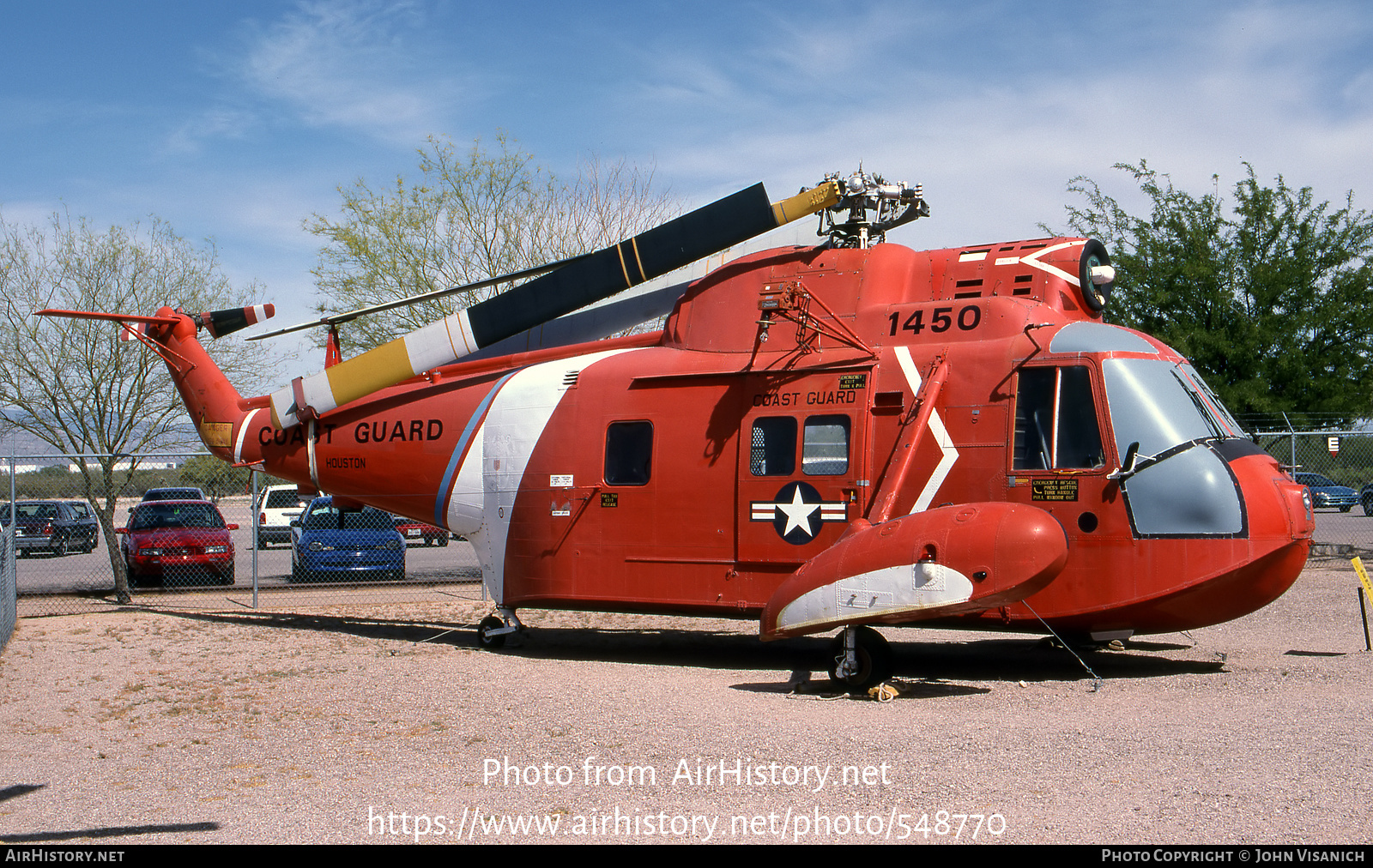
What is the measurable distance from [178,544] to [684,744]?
13298mm

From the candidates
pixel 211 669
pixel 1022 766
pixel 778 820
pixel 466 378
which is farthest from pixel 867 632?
pixel 211 669

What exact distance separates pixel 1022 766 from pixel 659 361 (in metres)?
5.63

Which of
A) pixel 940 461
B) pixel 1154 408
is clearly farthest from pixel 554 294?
pixel 1154 408

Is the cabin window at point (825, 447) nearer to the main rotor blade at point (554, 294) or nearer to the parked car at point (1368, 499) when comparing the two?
the main rotor blade at point (554, 294)

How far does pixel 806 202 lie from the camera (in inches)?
395

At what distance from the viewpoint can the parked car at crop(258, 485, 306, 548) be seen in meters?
26.5

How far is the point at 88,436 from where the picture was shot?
17.4 meters

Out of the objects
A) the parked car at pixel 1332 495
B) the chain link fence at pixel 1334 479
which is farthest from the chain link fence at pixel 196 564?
the parked car at pixel 1332 495

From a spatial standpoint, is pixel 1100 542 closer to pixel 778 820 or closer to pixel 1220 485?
pixel 1220 485

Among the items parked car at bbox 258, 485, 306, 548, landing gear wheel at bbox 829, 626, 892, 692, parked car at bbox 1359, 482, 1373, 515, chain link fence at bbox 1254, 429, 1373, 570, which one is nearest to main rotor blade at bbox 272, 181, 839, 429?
landing gear wheel at bbox 829, 626, 892, 692

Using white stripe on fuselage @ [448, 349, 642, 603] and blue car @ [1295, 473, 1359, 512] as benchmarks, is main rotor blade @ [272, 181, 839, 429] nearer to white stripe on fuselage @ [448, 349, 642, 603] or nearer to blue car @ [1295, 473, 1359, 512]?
white stripe on fuselage @ [448, 349, 642, 603]

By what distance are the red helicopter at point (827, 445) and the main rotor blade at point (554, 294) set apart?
2 cm
